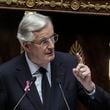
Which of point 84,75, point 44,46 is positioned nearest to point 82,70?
point 84,75

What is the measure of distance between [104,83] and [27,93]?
0.91 m

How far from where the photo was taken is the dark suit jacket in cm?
204

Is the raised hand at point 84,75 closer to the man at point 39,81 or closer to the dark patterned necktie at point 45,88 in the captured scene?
the man at point 39,81

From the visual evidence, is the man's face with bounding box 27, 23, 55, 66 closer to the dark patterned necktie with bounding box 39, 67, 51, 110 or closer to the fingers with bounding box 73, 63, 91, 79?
the dark patterned necktie with bounding box 39, 67, 51, 110

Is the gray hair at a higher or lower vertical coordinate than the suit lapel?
higher

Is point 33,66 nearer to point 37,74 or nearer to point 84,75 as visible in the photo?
point 37,74

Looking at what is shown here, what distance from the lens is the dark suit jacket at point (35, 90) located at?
80.5 inches

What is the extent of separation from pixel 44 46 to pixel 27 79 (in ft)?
0.55

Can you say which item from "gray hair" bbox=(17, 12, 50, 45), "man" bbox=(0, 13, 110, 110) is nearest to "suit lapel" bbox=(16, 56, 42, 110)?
"man" bbox=(0, 13, 110, 110)

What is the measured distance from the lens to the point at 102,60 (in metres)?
2.84

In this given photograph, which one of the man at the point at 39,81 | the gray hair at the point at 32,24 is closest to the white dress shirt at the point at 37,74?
the man at the point at 39,81

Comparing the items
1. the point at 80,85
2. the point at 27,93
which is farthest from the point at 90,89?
the point at 27,93

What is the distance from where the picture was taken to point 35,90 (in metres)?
2.06

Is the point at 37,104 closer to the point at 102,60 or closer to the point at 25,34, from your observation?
the point at 25,34
